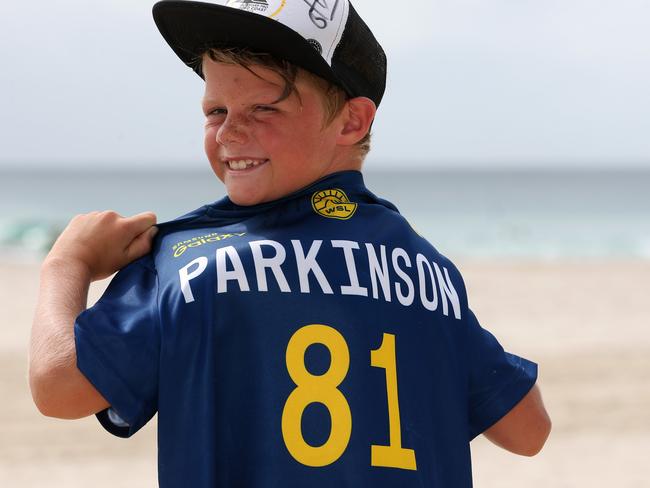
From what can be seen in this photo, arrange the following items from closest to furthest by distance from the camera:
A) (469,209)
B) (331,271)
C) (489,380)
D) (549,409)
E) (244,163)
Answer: (331,271)
(244,163)
(489,380)
(549,409)
(469,209)

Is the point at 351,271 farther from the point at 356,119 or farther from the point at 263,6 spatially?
the point at 263,6

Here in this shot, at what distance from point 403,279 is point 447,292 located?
0.12m

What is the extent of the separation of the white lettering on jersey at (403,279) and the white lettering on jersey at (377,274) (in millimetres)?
21

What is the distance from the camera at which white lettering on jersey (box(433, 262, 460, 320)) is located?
1763 millimetres

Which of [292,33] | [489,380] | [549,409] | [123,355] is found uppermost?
[292,33]

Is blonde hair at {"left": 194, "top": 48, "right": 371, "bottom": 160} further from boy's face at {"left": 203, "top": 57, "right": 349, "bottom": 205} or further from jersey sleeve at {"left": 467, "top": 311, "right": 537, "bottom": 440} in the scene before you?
jersey sleeve at {"left": 467, "top": 311, "right": 537, "bottom": 440}

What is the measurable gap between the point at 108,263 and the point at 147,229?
3.4 inches

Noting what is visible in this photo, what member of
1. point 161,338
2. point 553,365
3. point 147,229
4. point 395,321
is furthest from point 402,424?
point 553,365

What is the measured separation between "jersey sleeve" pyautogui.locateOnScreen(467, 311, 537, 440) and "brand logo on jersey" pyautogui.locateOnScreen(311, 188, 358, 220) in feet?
0.99

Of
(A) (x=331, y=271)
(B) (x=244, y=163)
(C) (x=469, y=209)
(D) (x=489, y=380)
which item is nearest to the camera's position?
(A) (x=331, y=271)

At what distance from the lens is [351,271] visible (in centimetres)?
165

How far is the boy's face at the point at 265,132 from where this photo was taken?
170 cm

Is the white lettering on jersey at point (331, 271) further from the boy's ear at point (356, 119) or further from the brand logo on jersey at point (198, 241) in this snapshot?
the boy's ear at point (356, 119)

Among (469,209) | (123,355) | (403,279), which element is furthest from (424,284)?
(469,209)
